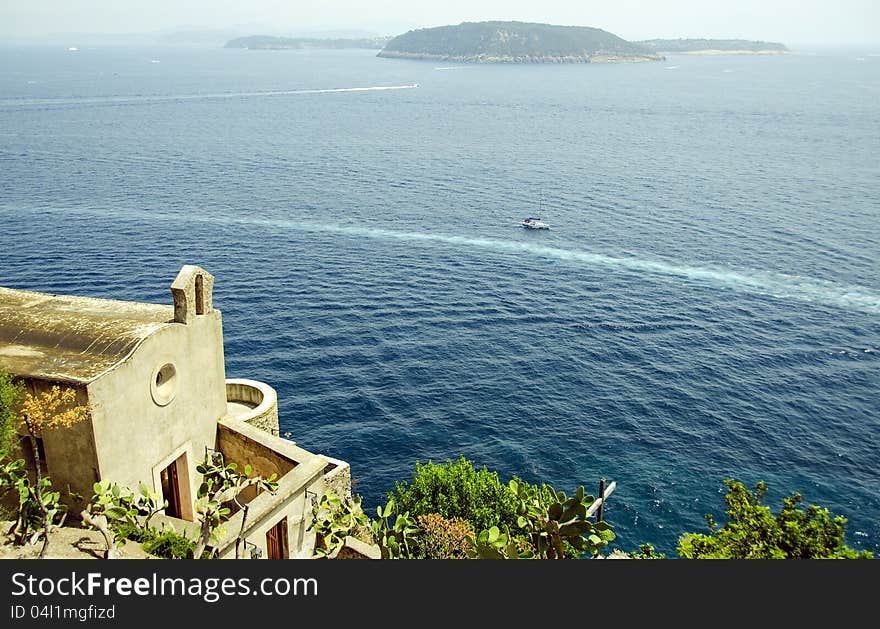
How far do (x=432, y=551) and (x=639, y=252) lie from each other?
7653 centimetres

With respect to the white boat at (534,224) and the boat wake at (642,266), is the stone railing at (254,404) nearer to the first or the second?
the boat wake at (642,266)

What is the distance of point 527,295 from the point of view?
8431 cm

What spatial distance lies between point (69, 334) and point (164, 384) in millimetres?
3708

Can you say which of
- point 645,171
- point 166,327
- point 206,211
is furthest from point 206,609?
point 645,171

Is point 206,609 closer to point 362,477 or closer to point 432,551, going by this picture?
point 432,551

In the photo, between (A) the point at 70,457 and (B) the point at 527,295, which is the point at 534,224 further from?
(A) the point at 70,457

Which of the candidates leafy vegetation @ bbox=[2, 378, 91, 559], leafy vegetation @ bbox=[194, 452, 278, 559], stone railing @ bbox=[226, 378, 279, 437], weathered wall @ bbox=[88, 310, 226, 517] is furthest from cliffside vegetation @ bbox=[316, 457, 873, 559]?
leafy vegetation @ bbox=[2, 378, 91, 559]

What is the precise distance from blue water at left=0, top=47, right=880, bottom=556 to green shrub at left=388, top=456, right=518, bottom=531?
36.4 feet

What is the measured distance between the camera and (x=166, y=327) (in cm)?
2752

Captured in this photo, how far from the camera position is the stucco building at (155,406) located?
989 inches

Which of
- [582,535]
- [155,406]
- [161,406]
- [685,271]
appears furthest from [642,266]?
[155,406]

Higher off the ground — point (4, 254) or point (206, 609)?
point (206, 609)

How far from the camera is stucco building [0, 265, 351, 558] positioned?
25125 mm

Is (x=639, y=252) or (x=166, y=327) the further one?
(x=639, y=252)
